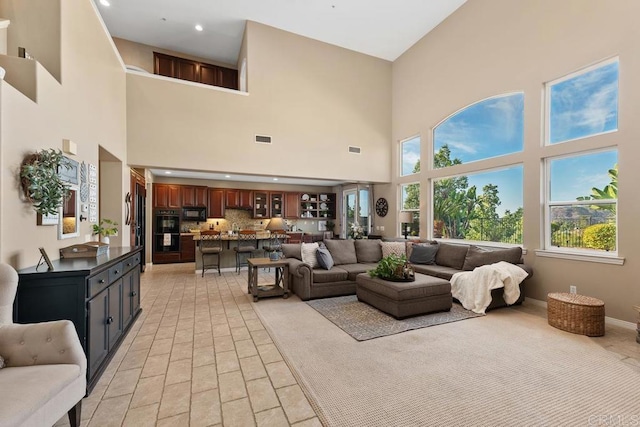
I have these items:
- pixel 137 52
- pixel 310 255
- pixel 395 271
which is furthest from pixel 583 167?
pixel 137 52

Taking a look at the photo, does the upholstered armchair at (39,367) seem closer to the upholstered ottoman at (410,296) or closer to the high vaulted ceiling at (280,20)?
the upholstered ottoman at (410,296)

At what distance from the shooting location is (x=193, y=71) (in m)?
7.74

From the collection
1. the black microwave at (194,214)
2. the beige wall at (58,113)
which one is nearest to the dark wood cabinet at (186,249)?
the black microwave at (194,214)

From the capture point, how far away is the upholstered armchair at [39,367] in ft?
4.61

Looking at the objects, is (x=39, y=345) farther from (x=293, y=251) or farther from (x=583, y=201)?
(x=583, y=201)

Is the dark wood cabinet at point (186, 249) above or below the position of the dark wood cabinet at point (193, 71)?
below

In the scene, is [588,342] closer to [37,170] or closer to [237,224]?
[37,170]

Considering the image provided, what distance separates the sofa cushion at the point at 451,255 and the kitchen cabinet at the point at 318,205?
5.26 meters

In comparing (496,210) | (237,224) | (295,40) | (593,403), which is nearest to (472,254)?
(496,210)

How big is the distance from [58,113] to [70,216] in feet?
3.51

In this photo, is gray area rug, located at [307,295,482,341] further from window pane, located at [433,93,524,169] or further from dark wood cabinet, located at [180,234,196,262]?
dark wood cabinet, located at [180,234,196,262]

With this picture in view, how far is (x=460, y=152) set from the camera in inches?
234

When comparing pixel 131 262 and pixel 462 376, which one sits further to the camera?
pixel 131 262

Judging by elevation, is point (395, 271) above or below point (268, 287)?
above
